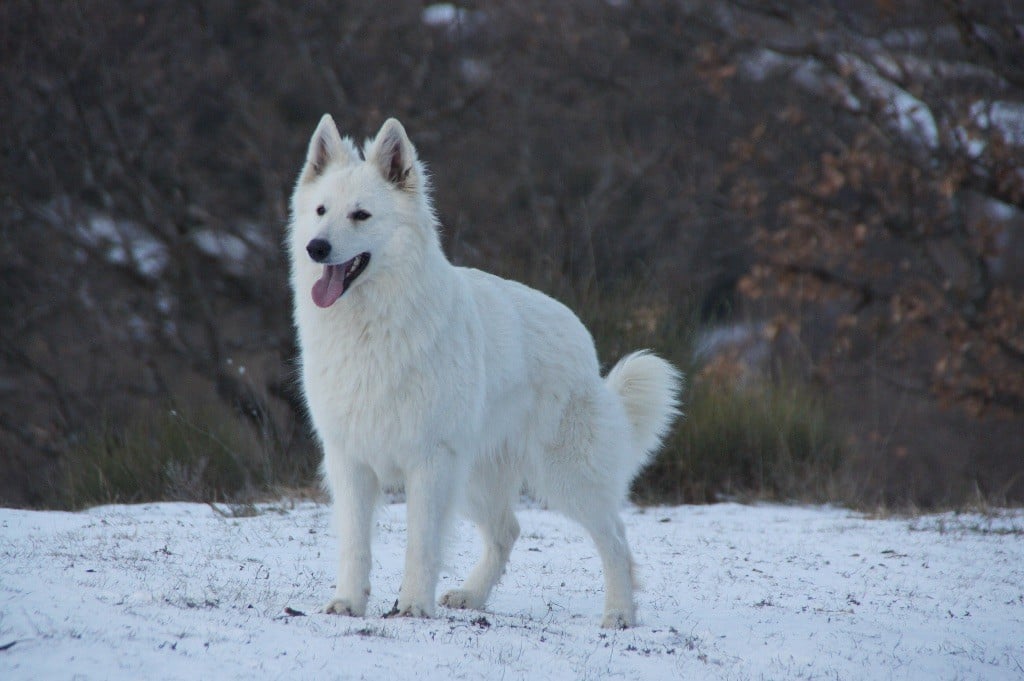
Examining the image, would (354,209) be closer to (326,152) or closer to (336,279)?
(336,279)

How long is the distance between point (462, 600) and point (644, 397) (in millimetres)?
1408

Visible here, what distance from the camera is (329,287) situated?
4.60 metres

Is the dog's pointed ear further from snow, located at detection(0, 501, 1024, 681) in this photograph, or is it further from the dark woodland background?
the dark woodland background

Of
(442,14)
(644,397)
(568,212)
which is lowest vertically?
(644,397)

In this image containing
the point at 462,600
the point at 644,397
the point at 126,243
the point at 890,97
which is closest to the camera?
the point at 462,600

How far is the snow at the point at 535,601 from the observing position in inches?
138

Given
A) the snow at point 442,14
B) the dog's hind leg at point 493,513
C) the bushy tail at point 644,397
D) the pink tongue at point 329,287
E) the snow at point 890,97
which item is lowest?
the dog's hind leg at point 493,513

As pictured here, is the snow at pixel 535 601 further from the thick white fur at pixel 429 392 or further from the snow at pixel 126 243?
the snow at pixel 126 243

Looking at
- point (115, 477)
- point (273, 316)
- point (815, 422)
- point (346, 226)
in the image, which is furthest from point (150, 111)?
point (346, 226)

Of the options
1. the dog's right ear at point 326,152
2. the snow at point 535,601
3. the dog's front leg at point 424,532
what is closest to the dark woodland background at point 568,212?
the snow at point 535,601

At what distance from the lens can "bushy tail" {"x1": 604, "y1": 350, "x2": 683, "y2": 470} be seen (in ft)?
18.6

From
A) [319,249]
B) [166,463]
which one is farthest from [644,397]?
[166,463]

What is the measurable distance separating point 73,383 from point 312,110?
5.02m

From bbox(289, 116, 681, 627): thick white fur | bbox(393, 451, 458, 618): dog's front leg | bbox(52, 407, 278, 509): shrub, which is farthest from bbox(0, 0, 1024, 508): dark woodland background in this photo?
bbox(393, 451, 458, 618): dog's front leg
